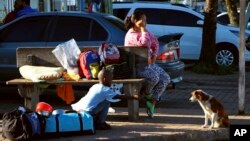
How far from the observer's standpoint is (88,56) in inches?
327

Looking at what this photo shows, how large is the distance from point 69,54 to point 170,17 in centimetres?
971

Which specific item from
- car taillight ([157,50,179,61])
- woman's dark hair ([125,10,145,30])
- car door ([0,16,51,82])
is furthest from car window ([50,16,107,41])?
woman's dark hair ([125,10,145,30])

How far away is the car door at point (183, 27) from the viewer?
57.9 feet

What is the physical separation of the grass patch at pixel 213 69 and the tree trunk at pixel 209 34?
0.13m

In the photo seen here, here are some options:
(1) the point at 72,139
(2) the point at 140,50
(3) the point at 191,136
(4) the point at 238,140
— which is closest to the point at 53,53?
(2) the point at 140,50

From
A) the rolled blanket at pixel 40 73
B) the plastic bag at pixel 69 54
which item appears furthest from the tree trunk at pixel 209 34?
the rolled blanket at pixel 40 73

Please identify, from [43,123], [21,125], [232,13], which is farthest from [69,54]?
[232,13]

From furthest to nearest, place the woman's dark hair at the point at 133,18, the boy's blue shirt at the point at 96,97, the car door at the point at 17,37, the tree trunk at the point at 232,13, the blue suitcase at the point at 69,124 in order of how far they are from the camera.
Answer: the tree trunk at the point at 232,13, the car door at the point at 17,37, the woman's dark hair at the point at 133,18, the boy's blue shirt at the point at 96,97, the blue suitcase at the point at 69,124

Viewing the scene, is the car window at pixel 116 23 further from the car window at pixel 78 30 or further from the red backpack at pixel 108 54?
the red backpack at pixel 108 54

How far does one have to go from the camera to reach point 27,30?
10.9 m

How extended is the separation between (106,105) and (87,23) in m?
3.24

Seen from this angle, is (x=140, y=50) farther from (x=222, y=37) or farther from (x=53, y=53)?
(x=222, y=37)

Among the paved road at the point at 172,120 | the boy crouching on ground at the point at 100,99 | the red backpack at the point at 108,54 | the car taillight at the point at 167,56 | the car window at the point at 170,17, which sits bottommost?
the paved road at the point at 172,120

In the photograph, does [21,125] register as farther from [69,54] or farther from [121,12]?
[121,12]
